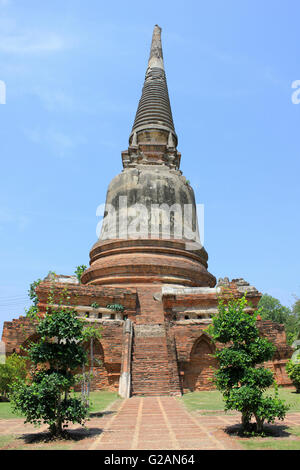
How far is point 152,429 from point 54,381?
7.10ft

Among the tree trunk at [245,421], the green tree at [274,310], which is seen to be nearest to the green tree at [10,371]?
the tree trunk at [245,421]

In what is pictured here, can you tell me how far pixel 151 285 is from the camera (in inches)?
806

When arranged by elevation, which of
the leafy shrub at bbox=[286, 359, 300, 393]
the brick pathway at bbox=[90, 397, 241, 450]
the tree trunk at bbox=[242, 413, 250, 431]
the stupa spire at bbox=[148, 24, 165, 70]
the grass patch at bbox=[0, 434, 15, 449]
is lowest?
the grass patch at bbox=[0, 434, 15, 449]

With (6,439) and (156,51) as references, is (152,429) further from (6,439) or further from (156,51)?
(156,51)

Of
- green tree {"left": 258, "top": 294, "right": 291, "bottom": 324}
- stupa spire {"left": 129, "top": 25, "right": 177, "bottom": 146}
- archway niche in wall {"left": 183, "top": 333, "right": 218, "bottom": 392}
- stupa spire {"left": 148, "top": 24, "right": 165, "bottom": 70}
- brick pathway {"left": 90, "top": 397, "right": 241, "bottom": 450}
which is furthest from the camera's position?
green tree {"left": 258, "top": 294, "right": 291, "bottom": 324}

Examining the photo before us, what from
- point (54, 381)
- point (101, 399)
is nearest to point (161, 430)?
point (54, 381)

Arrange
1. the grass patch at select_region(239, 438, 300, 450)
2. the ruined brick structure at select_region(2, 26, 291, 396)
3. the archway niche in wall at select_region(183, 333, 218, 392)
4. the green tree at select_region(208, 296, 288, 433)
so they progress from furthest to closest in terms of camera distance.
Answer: the archway niche in wall at select_region(183, 333, 218, 392) → the ruined brick structure at select_region(2, 26, 291, 396) → the green tree at select_region(208, 296, 288, 433) → the grass patch at select_region(239, 438, 300, 450)

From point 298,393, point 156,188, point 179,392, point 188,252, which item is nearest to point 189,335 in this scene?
point 179,392

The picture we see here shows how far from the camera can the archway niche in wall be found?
15.4 meters

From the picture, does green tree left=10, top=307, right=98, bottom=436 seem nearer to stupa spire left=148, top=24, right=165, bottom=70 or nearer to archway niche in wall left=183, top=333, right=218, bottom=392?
archway niche in wall left=183, top=333, right=218, bottom=392

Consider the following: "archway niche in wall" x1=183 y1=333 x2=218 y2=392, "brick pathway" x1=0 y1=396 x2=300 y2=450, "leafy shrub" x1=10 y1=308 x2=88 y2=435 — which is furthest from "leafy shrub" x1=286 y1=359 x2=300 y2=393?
"leafy shrub" x1=10 y1=308 x2=88 y2=435

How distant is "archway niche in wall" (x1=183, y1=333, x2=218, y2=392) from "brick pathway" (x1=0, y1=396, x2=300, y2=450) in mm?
4641

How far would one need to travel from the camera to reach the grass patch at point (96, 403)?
1013 centimetres
